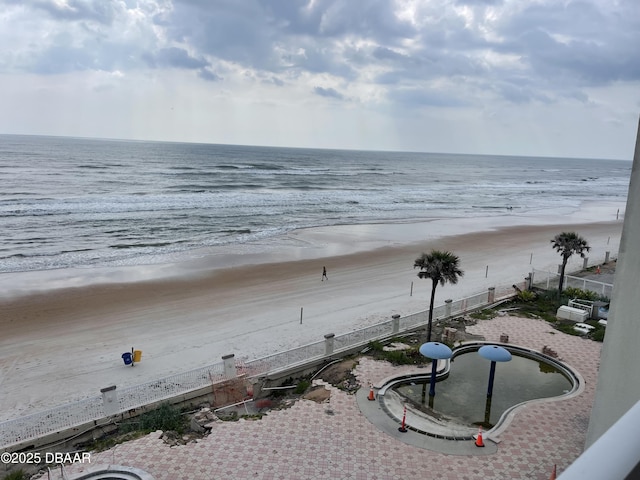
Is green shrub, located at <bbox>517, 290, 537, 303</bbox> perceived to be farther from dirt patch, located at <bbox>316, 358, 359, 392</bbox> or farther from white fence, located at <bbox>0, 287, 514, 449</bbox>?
dirt patch, located at <bbox>316, 358, 359, 392</bbox>

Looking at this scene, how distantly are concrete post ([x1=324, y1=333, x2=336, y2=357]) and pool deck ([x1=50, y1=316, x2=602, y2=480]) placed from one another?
275cm

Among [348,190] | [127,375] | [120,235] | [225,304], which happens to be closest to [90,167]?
[348,190]

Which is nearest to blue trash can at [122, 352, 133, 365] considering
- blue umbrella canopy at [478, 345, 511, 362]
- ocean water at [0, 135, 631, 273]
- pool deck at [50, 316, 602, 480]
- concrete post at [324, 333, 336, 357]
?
pool deck at [50, 316, 602, 480]

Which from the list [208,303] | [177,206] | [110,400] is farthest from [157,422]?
[177,206]

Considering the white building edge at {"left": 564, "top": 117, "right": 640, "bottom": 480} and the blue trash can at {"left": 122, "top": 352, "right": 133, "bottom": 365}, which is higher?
the white building edge at {"left": 564, "top": 117, "right": 640, "bottom": 480}

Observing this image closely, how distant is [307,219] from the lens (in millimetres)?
50844

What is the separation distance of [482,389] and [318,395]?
5.61 meters

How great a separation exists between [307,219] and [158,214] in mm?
15970

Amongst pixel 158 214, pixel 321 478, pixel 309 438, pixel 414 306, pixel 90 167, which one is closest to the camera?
pixel 321 478

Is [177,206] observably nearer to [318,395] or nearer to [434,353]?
[318,395]

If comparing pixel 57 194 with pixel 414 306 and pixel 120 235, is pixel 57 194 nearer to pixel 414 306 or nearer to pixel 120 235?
pixel 120 235

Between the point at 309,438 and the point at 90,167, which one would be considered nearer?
the point at 309,438

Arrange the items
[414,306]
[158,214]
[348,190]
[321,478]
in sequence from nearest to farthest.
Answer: [321,478] → [414,306] → [158,214] → [348,190]

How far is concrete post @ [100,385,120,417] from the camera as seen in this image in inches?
508
